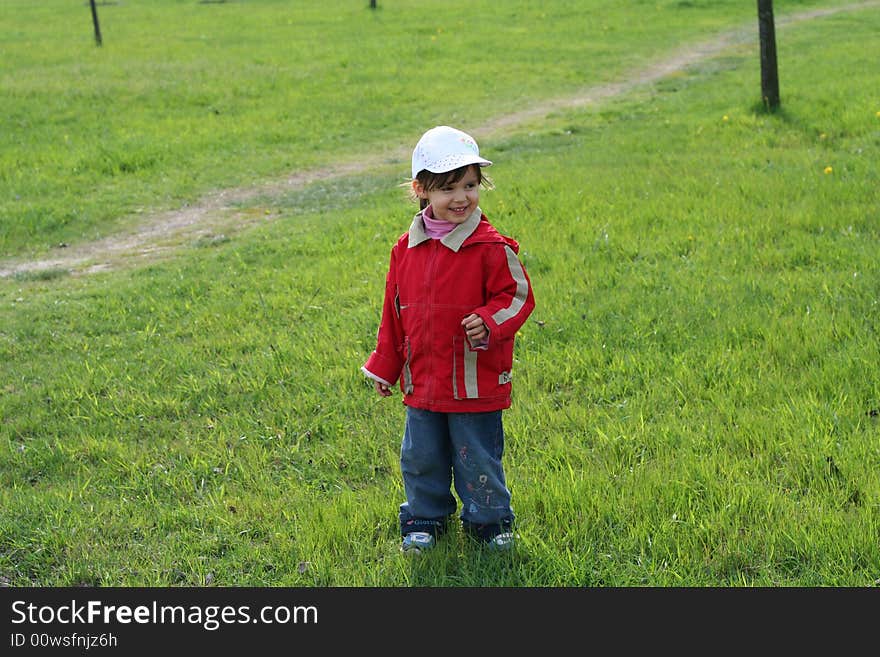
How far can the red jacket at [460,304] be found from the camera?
3.63 m

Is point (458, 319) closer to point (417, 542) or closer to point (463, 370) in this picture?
point (463, 370)

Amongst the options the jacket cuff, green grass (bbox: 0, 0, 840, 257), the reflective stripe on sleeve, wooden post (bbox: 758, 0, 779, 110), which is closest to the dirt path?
green grass (bbox: 0, 0, 840, 257)

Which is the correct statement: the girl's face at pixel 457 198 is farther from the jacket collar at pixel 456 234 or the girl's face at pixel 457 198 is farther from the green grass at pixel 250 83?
the green grass at pixel 250 83

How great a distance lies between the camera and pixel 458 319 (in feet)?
11.9

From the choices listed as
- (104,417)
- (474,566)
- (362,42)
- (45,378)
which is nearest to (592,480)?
(474,566)

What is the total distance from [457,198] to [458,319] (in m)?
0.43

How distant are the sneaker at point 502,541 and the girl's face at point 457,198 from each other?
3.94 feet

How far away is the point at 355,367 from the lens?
5898 millimetres

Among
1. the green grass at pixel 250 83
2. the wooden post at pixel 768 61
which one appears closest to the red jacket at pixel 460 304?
the green grass at pixel 250 83

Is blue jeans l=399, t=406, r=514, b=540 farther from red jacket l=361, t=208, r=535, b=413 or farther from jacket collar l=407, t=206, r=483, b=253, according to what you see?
jacket collar l=407, t=206, r=483, b=253

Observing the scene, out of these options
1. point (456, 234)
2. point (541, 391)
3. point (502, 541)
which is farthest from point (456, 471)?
point (541, 391)

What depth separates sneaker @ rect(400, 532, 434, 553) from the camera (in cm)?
386

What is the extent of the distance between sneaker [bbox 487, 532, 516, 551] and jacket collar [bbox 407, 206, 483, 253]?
1103 millimetres

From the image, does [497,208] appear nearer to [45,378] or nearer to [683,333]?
[683,333]
